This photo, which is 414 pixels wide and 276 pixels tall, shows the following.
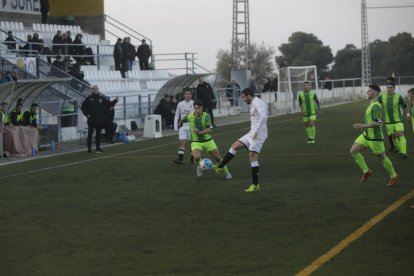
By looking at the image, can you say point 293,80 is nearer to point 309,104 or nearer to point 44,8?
point 44,8

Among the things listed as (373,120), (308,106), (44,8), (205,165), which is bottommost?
(205,165)

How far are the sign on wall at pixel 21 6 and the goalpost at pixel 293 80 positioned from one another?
14941 mm

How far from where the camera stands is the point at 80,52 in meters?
42.0

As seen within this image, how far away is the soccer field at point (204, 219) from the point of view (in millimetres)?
10594

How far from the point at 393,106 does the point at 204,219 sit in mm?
10201

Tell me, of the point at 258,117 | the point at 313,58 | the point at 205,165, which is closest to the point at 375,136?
the point at 258,117

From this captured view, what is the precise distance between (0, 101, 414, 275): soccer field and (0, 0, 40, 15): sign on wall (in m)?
21.1

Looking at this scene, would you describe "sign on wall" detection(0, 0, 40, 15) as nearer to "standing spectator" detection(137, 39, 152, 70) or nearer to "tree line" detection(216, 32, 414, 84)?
"standing spectator" detection(137, 39, 152, 70)

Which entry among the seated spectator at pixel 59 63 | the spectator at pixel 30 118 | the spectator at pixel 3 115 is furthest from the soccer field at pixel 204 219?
the seated spectator at pixel 59 63

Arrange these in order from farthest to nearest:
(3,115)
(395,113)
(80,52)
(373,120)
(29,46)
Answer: (80,52) → (29,46) → (3,115) → (395,113) → (373,120)

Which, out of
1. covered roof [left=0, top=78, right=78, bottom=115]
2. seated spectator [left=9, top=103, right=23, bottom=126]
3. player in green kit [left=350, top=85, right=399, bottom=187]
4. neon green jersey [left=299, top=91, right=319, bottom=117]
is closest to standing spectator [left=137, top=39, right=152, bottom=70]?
covered roof [left=0, top=78, right=78, bottom=115]

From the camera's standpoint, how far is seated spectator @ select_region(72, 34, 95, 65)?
41031mm

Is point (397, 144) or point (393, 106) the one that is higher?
point (393, 106)

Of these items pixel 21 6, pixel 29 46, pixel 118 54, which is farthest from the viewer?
pixel 21 6
